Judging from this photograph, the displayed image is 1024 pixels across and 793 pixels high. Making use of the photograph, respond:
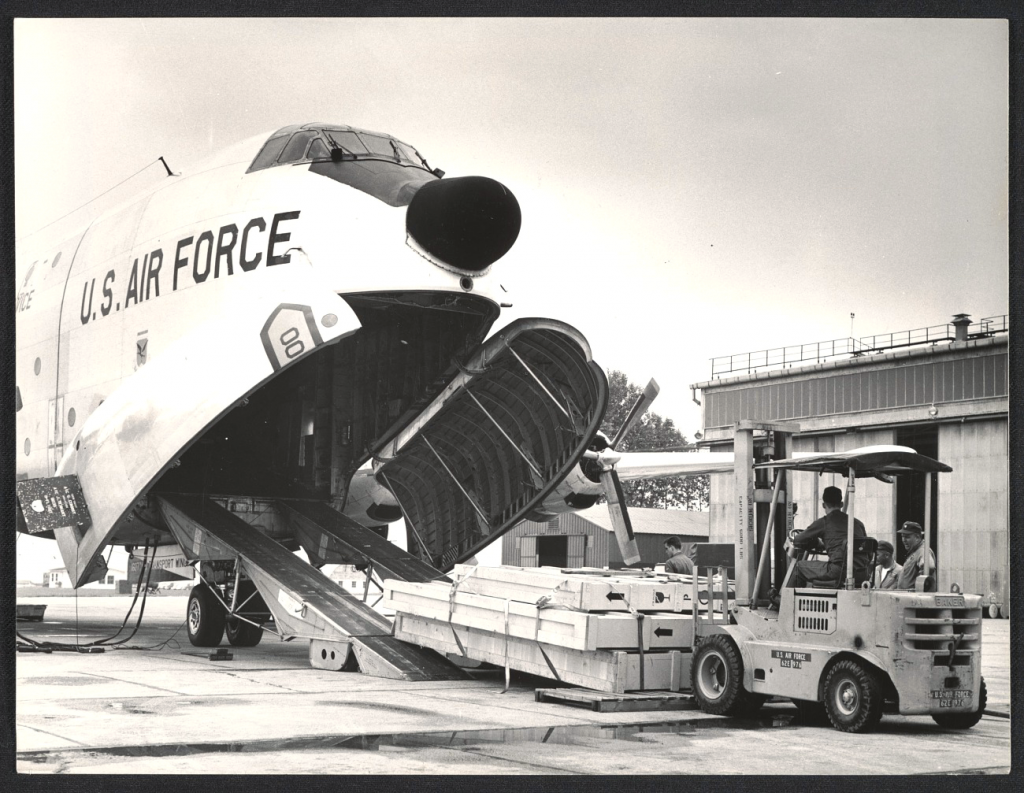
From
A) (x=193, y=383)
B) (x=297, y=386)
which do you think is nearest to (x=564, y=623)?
(x=193, y=383)

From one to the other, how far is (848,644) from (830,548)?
836 millimetres

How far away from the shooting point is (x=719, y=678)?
34.5 ft

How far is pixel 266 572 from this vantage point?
14992 millimetres

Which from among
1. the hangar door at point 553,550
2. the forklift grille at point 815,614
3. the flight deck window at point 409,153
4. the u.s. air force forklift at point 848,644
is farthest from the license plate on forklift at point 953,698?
the hangar door at point 553,550

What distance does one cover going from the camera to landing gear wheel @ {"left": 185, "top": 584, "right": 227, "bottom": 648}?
654 inches

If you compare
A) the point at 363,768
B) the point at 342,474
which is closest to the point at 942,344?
the point at 342,474

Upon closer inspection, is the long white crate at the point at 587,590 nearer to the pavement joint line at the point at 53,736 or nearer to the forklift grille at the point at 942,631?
the forklift grille at the point at 942,631

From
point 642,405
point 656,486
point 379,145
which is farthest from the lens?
point 656,486

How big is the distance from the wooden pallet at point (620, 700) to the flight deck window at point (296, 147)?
26.0ft

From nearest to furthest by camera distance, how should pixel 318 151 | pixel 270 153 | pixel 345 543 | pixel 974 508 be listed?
pixel 318 151
pixel 270 153
pixel 345 543
pixel 974 508

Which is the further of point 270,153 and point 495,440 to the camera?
point 495,440

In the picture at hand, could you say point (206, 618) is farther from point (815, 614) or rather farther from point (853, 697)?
point (853, 697)

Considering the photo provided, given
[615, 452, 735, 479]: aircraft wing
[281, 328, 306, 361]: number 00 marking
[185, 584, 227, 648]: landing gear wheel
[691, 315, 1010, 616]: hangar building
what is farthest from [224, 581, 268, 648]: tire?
[691, 315, 1010, 616]: hangar building

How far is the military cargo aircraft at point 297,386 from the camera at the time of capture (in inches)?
555
